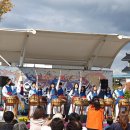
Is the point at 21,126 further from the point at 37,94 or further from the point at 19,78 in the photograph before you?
the point at 19,78

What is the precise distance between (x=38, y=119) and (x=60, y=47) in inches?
435

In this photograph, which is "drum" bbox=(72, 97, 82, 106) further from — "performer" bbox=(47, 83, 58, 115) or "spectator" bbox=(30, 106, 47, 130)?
"spectator" bbox=(30, 106, 47, 130)

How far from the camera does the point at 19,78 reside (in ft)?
54.4

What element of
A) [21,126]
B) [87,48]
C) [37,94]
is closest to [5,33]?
[37,94]

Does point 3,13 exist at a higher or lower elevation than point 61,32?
higher

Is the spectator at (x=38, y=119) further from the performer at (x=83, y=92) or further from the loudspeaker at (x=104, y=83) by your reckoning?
the loudspeaker at (x=104, y=83)

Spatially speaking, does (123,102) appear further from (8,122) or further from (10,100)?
(8,122)

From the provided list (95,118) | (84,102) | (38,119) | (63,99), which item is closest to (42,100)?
(63,99)

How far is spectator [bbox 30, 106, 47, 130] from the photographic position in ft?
21.0

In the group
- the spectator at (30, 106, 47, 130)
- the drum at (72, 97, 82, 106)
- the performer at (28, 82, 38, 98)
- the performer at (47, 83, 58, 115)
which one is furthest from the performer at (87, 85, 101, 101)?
the spectator at (30, 106, 47, 130)

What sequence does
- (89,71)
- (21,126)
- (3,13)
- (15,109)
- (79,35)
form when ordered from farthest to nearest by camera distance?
(3,13), (89,71), (79,35), (15,109), (21,126)

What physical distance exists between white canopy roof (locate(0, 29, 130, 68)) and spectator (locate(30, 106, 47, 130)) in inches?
350

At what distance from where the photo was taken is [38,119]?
6465mm

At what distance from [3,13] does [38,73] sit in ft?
24.4
